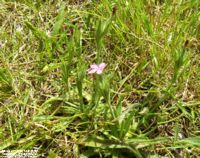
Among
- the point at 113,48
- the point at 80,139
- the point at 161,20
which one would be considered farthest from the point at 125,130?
the point at 161,20

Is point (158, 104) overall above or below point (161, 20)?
below

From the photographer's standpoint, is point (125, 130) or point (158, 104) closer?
point (125, 130)

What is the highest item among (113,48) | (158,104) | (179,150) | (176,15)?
(176,15)

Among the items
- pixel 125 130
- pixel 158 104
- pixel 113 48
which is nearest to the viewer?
pixel 125 130

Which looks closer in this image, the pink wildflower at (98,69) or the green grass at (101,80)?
the pink wildflower at (98,69)

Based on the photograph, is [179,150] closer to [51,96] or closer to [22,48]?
[51,96]

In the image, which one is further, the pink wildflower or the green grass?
the green grass

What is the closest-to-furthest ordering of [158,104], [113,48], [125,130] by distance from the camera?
[125,130], [158,104], [113,48]
